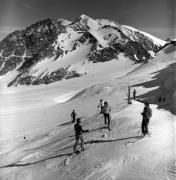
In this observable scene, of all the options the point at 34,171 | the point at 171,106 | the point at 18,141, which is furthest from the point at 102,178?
the point at 18,141

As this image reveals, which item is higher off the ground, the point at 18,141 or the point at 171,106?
the point at 171,106

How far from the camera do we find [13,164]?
21453mm

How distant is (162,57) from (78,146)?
117 meters

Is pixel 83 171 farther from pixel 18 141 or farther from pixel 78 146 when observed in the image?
pixel 18 141

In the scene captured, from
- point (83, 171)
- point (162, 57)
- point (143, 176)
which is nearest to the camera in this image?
point (143, 176)

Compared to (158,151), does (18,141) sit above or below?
below

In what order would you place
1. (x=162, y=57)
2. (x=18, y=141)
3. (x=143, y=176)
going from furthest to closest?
(x=162, y=57) < (x=18, y=141) < (x=143, y=176)

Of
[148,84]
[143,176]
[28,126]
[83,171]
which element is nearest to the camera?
[143,176]

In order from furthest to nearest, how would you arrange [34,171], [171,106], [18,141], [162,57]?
[162,57], [18,141], [171,106], [34,171]

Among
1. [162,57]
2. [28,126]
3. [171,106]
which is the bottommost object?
[28,126]

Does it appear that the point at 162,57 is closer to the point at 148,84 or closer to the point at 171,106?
the point at 148,84

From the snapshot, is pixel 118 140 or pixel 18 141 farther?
pixel 18 141

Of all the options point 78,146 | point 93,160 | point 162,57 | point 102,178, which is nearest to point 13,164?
point 78,146

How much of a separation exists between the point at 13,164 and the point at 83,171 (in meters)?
6.61
